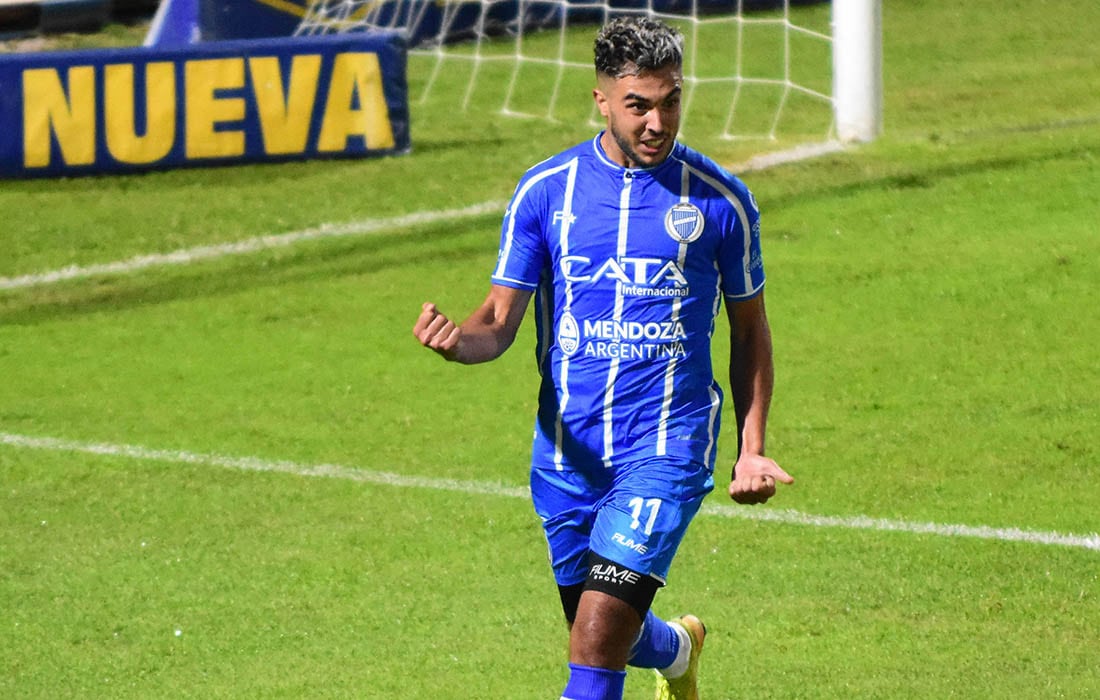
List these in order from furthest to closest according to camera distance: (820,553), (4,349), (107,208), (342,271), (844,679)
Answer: (107,208) → (342,271) → (4,349) → (820,553) → (844,679)

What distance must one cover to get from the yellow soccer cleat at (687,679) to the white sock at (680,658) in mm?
15

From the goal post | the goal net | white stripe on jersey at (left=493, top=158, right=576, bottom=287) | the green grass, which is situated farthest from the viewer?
the goal net

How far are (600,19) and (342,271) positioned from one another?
7.51 m

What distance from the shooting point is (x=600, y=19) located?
18.0 meters

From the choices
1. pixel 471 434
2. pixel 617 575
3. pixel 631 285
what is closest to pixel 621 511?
pixel 617 575

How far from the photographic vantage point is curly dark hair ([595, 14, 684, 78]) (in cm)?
451

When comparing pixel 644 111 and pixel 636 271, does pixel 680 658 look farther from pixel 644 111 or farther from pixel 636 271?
pixel 644 111

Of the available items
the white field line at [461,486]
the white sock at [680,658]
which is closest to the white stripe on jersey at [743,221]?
the white sock at [680,658]

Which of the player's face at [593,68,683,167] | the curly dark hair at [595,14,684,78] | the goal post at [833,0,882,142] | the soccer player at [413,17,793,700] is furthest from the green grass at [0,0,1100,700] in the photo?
the curly dark hair at [595,14,684,78]

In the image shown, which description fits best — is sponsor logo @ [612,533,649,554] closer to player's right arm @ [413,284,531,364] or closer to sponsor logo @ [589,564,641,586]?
sponsor logo @ [589,564,641,586]

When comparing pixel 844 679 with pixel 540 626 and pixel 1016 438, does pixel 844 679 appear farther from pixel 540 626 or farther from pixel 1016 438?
pixel 1016 438

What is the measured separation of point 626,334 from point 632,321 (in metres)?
0.04

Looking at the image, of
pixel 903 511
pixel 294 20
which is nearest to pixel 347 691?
pixel 903 511

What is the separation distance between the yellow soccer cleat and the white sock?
0.01m
